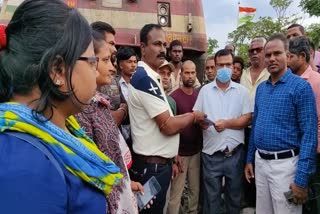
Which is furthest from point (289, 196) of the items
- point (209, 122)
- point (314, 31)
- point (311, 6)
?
point (314, 31)

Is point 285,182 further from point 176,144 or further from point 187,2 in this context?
point 187,2

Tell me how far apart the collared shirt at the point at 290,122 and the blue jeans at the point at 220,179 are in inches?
22.4

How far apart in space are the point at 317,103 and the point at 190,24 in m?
2.65

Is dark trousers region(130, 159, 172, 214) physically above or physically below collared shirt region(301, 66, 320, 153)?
below

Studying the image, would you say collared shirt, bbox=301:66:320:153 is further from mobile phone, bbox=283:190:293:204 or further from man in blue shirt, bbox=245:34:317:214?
mobile phone, bbox=283:190:293:204

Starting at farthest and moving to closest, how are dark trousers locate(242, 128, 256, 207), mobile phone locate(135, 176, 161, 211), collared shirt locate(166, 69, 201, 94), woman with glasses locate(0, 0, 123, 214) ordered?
collared shirt locate(166, 69, 201, 94), dark trousers locate(242, 128, 256, 207), mobile phone locate(135, 176, 161, 211), woman with glasses locate(0, 0, 123, 214)

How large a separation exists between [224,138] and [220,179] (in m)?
0.44

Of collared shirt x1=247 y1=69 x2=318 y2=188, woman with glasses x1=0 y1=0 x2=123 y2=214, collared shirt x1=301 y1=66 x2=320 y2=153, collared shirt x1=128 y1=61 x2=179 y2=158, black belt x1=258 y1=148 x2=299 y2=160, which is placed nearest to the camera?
woman with glasses x1=0 y1=0 x2=123 y2=214

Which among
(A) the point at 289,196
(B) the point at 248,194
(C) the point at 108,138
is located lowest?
(B) the point at 248,194

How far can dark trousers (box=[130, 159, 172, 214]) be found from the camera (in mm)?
2963

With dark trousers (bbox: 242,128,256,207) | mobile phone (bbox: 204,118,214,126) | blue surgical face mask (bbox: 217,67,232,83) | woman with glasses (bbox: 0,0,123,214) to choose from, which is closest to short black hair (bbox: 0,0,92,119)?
woman with glasses (bbox: 0,0,123,214)

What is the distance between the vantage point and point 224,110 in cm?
390

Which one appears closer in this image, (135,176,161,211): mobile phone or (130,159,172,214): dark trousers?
(135,176,161,211): mobile phone

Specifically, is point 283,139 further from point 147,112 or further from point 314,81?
point 147,112
